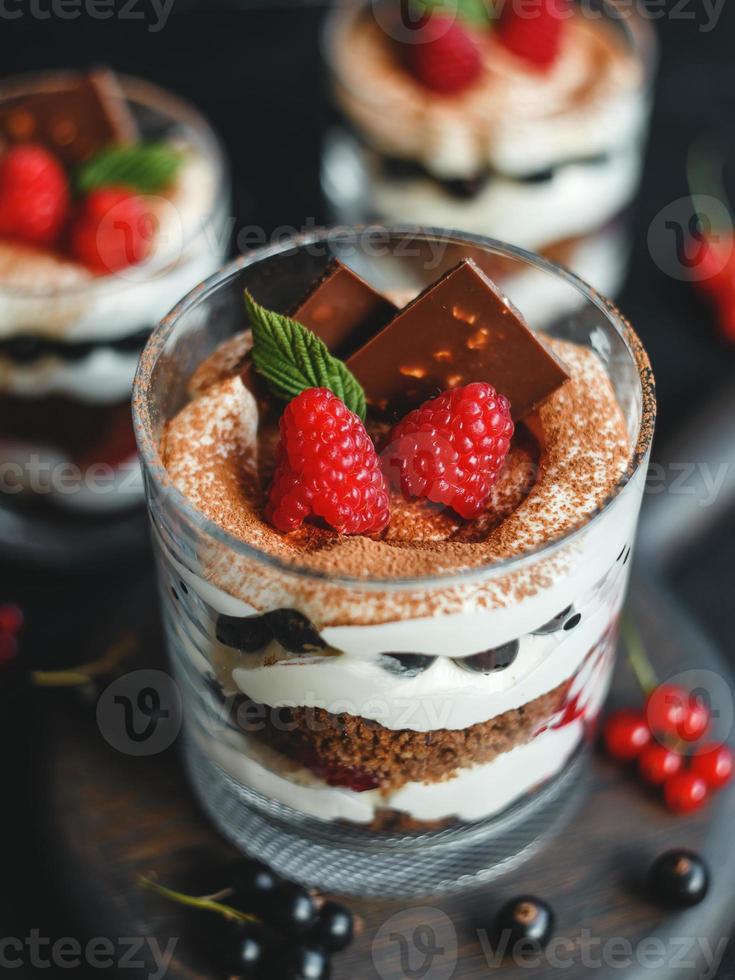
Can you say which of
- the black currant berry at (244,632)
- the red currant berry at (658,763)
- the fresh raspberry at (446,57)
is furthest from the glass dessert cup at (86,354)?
the red currant berry at (658,763)

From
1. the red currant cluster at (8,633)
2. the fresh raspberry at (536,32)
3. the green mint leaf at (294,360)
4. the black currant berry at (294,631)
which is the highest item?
the fresh raspberry at (536,32)

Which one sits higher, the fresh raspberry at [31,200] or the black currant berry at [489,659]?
the black currant berry at [489,659]

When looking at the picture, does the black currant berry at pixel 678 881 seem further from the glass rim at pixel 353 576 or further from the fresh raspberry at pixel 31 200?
the fresh raspberry at pixel 31 200

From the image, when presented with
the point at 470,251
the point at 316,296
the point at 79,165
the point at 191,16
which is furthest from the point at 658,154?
the point at 316,296

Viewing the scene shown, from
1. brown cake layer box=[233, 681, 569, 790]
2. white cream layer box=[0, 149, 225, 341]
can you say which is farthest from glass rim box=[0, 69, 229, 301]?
brown cake layer box=[233, 681, 569, 790]

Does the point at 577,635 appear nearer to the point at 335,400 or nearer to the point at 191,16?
the point at 335,400

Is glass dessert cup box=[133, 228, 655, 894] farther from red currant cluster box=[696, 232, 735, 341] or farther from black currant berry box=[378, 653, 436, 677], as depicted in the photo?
red currant cluster box=[696, 232, 735, 341]

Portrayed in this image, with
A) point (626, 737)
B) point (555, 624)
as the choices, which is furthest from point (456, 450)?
point (626, 737)
